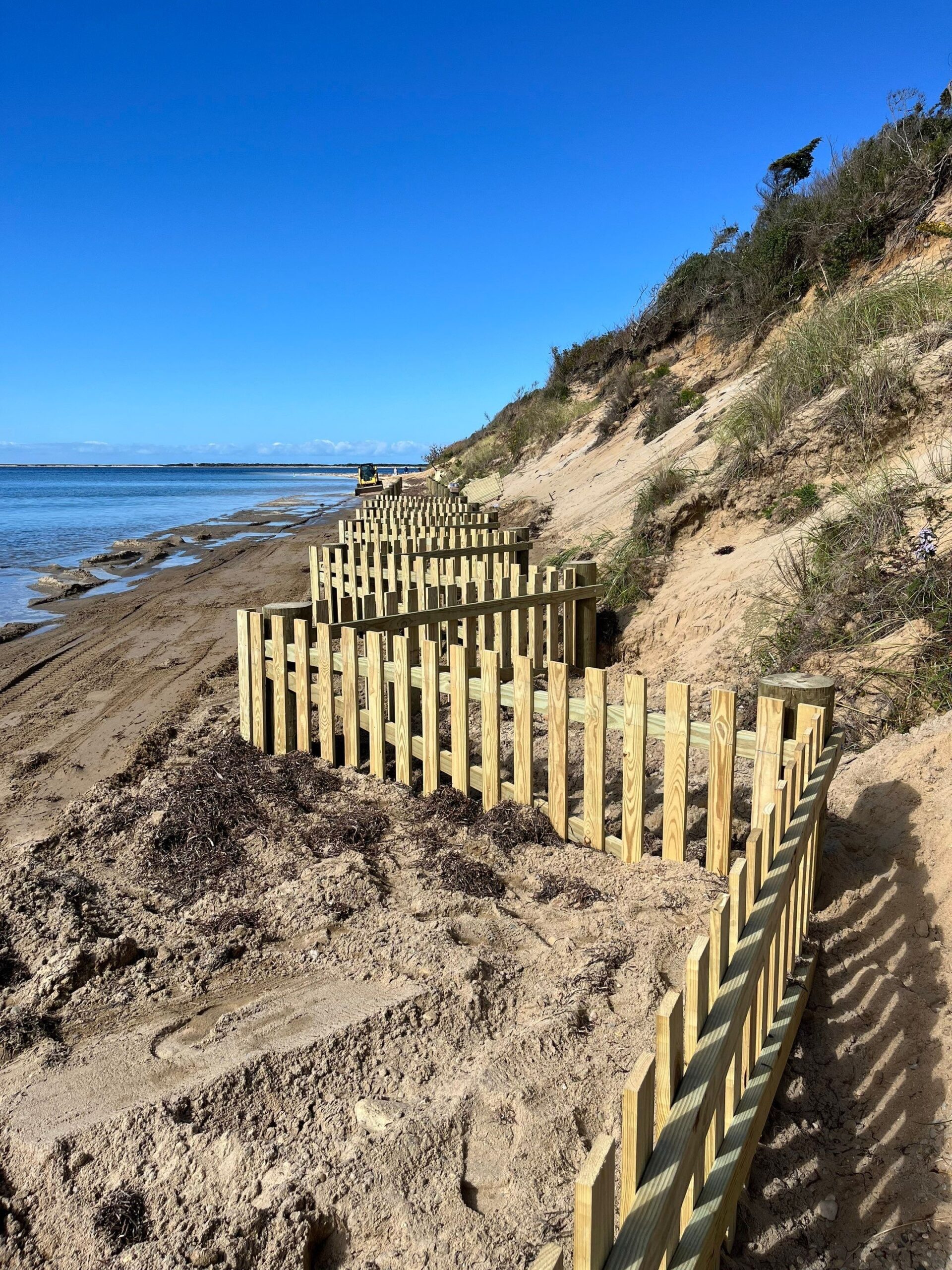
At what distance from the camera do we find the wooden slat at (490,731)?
167 inches

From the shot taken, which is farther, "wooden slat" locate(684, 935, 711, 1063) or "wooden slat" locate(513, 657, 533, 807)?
"wooden slat" locate(513, 657, 533, 807)

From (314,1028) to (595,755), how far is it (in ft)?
5.90

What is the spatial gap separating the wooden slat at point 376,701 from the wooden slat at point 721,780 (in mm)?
2051

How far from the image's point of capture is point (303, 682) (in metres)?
5.15

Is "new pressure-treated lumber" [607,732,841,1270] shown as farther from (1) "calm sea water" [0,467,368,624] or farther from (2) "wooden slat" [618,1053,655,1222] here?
(1) "calm sea water" [0,467,368,624]

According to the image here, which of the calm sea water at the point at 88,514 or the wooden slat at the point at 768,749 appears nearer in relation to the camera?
the wooden slat at the point at 768,749

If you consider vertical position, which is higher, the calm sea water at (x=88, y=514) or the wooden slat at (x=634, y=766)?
the calm sea water at (x=88, y=514)

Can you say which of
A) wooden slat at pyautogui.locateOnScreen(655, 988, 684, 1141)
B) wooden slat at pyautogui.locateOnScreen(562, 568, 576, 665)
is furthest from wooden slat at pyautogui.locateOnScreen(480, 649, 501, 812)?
wooden slat at pyautogui.locateOnScreen(655, 988, 684, 1141)

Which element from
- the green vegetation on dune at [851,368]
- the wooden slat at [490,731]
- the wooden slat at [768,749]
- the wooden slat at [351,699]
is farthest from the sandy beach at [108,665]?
the green vegetation on dune at [851,368]

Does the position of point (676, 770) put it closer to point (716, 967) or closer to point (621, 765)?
point (621, 765)

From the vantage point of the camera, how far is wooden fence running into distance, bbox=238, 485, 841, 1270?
1.54 m

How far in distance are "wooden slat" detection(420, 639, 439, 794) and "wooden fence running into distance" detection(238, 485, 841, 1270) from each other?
0.01 m

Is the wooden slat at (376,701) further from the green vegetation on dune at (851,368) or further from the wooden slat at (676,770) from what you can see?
the green vegetation on dune at (851,368)

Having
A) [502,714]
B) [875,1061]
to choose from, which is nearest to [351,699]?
[502,714]
